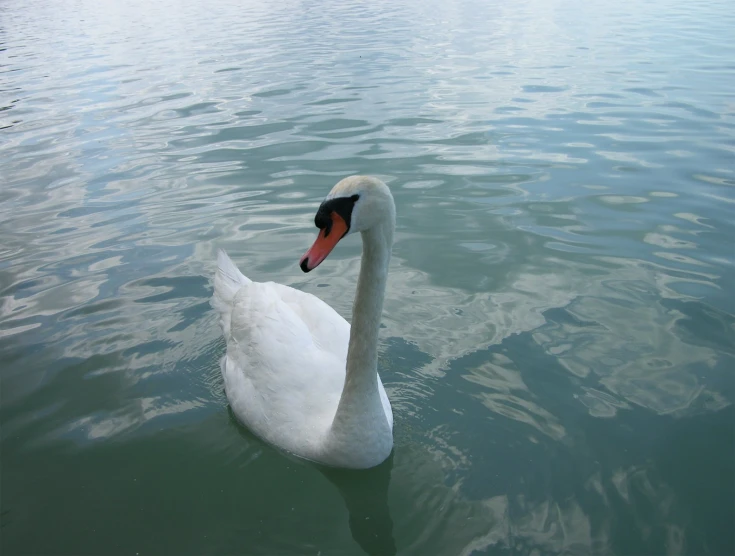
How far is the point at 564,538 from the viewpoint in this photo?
4184 mm

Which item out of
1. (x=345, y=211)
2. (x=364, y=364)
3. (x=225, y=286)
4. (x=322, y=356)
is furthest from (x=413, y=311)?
(x=345, y=211)

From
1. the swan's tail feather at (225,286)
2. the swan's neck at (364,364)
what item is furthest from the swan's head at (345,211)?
the swan's tail feather at (225,286)

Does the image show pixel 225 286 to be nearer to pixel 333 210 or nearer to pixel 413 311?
pixel 413 311

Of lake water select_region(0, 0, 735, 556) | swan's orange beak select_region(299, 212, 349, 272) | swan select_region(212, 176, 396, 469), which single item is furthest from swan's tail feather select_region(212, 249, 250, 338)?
swan's orange beak select_region(299, 212, 349, 272)

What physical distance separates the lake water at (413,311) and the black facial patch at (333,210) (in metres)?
1.73

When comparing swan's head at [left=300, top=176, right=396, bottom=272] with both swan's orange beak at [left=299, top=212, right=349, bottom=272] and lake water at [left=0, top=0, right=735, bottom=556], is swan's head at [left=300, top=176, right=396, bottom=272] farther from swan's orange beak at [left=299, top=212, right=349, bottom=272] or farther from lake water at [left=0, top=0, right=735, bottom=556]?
lake water at [left=0, top=0, right=735, bottom=556]

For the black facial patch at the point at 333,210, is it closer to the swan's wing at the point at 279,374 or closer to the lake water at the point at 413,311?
the swan's wing at the point at 279,374

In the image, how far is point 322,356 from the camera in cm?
525

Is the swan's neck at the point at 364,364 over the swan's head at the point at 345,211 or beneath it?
beneath

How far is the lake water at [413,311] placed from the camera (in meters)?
4.44

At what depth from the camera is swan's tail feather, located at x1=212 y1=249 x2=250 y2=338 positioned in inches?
246

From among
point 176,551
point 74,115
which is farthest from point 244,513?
point 74,115

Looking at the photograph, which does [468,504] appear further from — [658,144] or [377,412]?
[658,144]

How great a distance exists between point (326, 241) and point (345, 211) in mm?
194
